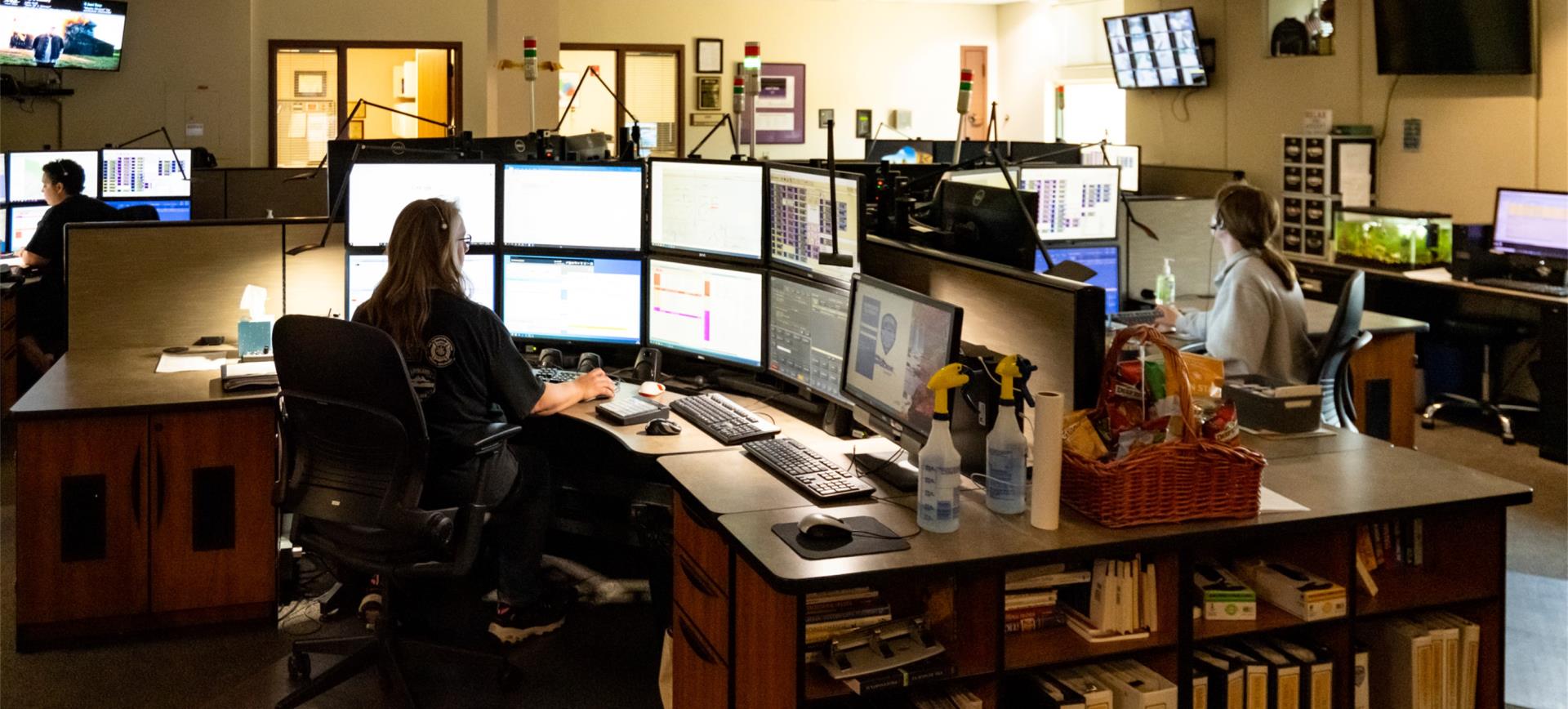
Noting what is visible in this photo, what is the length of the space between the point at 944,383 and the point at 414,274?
4.81 ft

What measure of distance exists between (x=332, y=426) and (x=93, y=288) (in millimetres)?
1596

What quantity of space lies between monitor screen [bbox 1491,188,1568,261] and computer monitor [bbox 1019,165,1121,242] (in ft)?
8.21

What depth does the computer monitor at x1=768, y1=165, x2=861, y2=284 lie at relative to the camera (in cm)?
301

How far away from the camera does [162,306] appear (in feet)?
13.3

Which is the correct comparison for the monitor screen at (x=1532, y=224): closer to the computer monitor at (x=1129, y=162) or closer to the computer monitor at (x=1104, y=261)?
the computer monitor at (x=1104, y=261)

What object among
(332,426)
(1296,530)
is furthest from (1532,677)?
(332,426)

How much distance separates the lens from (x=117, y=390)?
3.51m

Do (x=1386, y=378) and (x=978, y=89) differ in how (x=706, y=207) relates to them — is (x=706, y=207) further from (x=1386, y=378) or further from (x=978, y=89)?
(x=978, y=89)

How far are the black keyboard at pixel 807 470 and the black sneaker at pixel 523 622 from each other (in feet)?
3.54

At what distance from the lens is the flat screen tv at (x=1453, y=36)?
20.0 ft

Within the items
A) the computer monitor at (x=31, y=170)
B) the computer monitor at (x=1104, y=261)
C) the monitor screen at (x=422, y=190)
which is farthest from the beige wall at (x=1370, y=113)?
the computer monitor at (x=31, y=170)

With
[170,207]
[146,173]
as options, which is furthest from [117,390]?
[146,173]

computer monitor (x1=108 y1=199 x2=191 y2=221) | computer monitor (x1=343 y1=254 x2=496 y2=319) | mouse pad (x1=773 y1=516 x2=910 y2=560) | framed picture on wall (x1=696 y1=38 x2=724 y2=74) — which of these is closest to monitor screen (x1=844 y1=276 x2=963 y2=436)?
mouse pad (x1=773 y1=516 x2=910 y2=560)

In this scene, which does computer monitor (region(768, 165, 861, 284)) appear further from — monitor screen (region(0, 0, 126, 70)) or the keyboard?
monitor screen (region(0, 0, 126, 70))
